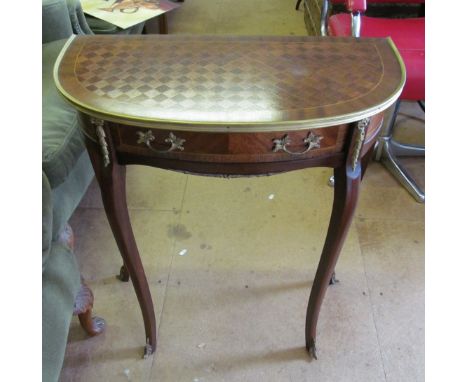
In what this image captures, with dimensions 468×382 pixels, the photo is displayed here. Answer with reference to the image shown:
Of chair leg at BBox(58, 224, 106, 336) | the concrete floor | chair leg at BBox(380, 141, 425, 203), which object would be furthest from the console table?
chair leg at BBox(380, 141, 425, 203)

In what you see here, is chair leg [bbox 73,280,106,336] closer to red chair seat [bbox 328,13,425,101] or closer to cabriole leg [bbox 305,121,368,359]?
cabriole leg [bbox 305,121,368,359]

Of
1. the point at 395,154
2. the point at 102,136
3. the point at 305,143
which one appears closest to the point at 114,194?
the point at 102,136

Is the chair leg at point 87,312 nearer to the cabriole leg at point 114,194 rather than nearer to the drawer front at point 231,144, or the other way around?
the cabriole leg at point 114,194

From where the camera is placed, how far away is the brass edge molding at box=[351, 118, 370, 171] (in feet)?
2.17

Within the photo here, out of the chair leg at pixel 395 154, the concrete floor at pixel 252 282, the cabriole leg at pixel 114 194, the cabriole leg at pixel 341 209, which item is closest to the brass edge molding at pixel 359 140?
the cabriole leg at pixel 341 209

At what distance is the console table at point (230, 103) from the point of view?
0.64 meters

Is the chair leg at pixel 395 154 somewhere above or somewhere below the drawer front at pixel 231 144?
below

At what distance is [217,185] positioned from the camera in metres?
1.57

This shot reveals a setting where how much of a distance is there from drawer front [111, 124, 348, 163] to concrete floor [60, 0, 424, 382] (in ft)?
2.05

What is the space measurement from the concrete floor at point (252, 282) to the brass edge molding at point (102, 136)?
1.99ft

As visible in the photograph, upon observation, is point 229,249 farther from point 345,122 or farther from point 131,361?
point 345,122

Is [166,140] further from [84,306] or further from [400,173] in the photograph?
[400,173]

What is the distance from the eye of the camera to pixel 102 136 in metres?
0.69
